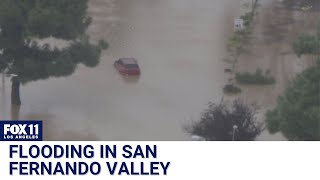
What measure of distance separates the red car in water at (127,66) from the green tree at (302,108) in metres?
10.3

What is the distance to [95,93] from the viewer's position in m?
20.2

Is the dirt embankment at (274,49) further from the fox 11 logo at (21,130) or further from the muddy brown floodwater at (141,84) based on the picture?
the fox 11 logo at (21,130)

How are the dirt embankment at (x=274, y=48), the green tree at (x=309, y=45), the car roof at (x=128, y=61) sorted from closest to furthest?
1. the green tree at (x=309, y=45)
2. the dirt embankment at (x=274, y=48)
3. the car roof at (x=128, y=61)

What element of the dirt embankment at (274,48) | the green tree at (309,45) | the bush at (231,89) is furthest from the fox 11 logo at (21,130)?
the bush at (231,89)

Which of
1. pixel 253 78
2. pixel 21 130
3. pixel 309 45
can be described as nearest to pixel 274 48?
pixel 253 78

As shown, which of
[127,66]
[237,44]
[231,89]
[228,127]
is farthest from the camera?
[237,44]

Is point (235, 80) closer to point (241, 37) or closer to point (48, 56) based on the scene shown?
point (241, 37)

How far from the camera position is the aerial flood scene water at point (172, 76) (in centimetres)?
1481

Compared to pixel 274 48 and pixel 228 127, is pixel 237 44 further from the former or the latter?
pixel 228 127

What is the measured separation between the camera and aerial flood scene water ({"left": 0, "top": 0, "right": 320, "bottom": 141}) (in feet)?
48.6

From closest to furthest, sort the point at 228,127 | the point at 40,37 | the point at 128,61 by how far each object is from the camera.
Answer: the point at 228,127 < the point at 40,37 < the point at 128,61

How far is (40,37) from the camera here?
17547 mm

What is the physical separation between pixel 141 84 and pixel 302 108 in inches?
400

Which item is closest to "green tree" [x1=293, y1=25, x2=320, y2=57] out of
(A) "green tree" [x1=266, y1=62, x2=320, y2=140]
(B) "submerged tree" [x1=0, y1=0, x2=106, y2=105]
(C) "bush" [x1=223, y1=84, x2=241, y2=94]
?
(A) "green tree" [x1=266, y1=62, x2=320, y2=140]
